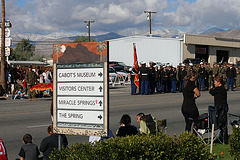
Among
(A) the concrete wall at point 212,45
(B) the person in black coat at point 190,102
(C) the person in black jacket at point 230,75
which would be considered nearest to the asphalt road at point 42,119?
(B) the person in black coat at point 190,102

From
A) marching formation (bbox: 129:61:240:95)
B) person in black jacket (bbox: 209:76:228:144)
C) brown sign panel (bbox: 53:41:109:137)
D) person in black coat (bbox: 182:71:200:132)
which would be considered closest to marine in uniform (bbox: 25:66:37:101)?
marching formation (bbox: 129:61:240:95)

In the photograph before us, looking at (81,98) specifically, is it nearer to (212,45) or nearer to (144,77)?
(144,77)

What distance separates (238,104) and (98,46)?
15446 mm

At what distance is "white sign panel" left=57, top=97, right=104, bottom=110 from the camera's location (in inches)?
199

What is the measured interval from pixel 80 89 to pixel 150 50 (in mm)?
47721

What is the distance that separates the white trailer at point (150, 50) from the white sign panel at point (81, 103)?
45438 mm

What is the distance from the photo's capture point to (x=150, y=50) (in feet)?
172

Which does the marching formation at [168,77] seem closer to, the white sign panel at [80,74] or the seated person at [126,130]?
the seated person at [126,130]

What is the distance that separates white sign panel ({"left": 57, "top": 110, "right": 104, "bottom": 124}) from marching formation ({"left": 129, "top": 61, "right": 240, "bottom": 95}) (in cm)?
1908

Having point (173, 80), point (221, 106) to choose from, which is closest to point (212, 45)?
point (173, 80)

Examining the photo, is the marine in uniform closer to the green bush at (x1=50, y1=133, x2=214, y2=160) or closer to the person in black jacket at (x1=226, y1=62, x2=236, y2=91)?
the person in black jacket at (x1=226, y1=62, x2=236, y2=91)

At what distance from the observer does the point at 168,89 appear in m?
27.2

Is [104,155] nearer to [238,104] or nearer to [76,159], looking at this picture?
[76,159]

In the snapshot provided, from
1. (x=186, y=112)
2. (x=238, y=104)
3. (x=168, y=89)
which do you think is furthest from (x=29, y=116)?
(x=168, y=89)
